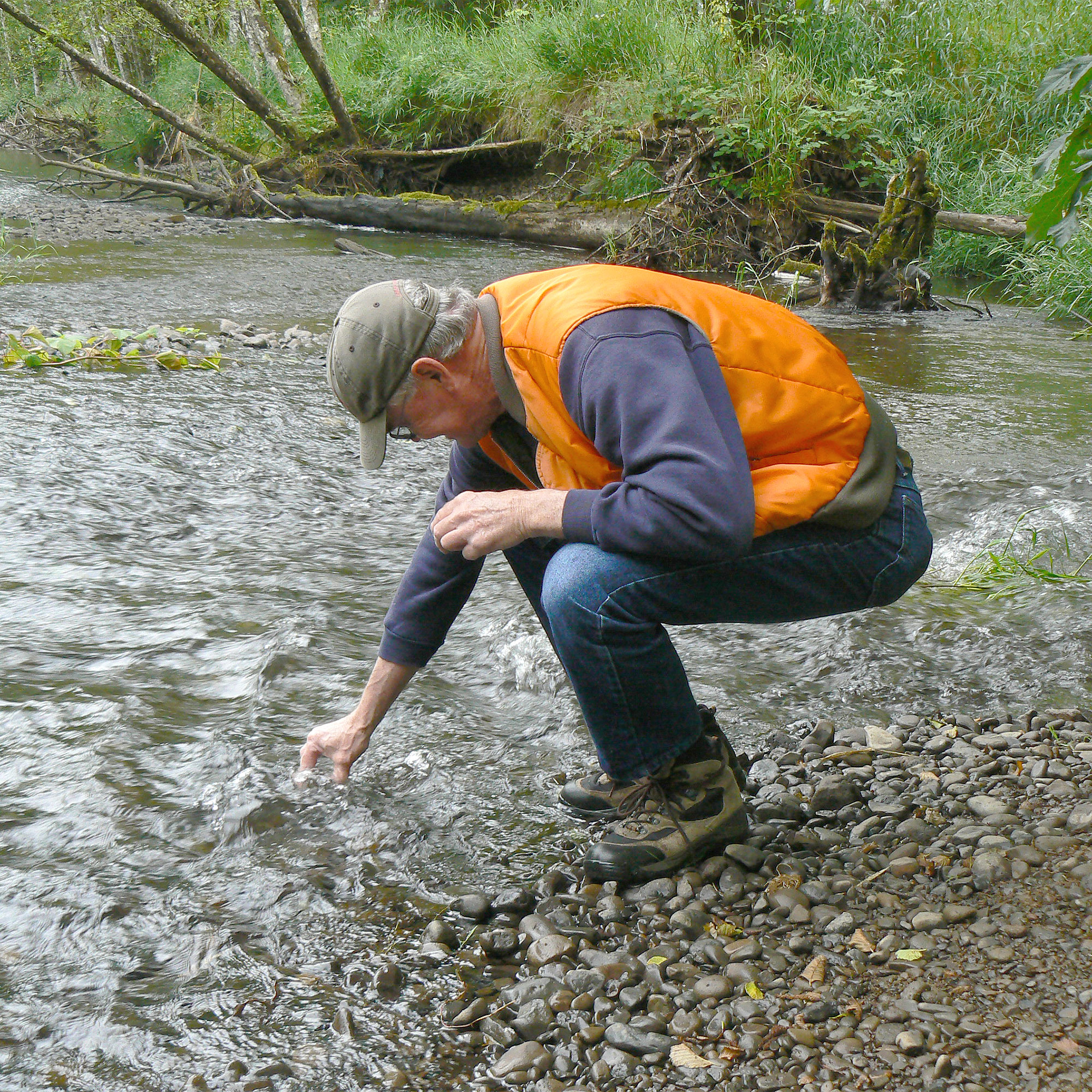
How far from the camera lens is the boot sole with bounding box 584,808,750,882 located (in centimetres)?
217

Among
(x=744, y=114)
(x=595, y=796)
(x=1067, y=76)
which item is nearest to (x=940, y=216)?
(x=744, y=114)

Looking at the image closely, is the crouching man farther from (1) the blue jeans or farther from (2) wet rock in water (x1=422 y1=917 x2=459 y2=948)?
(2) wet rock in water (x1=422 y1=917 x2=459 y2=948)

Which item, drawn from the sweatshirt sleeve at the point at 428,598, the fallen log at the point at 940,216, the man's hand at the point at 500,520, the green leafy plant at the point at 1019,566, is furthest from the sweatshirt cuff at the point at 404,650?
the fallen log at the point at 940,216

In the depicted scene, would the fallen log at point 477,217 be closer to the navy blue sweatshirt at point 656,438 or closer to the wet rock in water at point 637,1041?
the navy blue sweatshirt at point 656,438

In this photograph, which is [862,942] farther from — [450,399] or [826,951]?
[450,399]

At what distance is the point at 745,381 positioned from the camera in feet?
6.58

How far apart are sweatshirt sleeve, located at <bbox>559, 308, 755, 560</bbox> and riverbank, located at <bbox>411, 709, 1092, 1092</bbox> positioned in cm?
72

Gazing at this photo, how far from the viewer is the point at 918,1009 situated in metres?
1.72

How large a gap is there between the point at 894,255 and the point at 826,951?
24.6 feet

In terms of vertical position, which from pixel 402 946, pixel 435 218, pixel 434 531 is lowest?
pixel 435 218

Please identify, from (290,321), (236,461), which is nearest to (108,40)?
(290,321)

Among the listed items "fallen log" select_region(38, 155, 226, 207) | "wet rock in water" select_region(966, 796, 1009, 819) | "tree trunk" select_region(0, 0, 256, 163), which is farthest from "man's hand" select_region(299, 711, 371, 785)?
"fallen log" select_region(38, 155, 226, 207)

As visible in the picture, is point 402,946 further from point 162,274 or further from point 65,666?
point 162,274

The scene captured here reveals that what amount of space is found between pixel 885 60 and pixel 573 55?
342 centimetres
